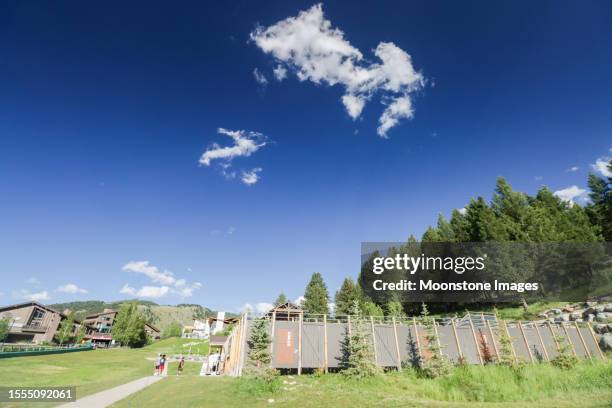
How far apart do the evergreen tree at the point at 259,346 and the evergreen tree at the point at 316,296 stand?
48718 mm

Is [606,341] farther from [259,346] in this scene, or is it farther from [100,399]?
[100,399]

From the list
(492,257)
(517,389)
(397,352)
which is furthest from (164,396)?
(492,257)

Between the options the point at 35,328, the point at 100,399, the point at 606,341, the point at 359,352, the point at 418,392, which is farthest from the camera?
the point at 35,328

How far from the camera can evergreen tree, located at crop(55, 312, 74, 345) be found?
67.9m

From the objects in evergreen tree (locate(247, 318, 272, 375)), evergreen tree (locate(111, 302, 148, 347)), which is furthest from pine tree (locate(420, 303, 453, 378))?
Answer: evergreen tree (locate(111, 302, 148, 347))

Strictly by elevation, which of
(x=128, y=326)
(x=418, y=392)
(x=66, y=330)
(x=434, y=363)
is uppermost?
(x=128, y=326)

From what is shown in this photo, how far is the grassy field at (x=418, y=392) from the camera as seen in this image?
1275 centimetres

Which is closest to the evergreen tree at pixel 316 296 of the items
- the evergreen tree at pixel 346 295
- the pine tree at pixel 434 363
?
the evergreen tree at pixel 346 295

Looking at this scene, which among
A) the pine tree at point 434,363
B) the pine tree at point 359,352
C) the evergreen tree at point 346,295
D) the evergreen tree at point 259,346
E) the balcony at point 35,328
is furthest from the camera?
the balcony at point 35,328

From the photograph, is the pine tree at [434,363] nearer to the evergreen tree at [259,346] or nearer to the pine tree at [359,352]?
the pine tree at [359,352]

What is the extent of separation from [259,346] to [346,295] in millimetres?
46080

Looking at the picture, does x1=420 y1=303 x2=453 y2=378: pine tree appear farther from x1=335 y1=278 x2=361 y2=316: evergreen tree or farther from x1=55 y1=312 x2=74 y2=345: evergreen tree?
x1=55 y1=312 x2=74 y2=345: evergreen tree

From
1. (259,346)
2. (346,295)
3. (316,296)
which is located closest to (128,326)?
(316,296)

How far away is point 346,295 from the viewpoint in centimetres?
6406
